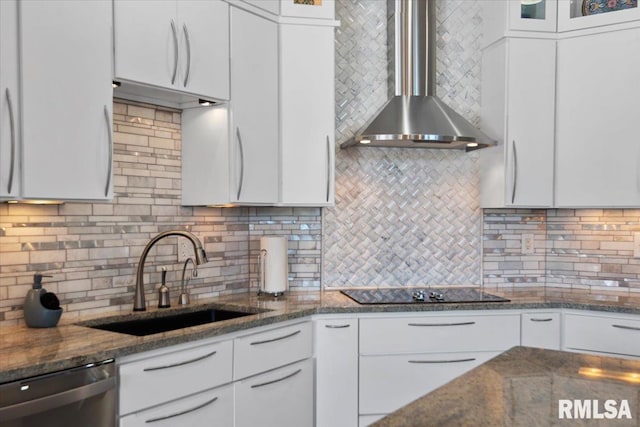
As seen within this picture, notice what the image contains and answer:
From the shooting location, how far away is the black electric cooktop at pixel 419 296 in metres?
3.21

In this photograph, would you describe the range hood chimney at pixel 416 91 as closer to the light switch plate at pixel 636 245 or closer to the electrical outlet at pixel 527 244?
the electrical outlet at pixel 527 244

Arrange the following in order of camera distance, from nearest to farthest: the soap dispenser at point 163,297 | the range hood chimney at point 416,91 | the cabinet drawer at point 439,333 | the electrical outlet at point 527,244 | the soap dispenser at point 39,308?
the soap dispenser at point 39,308 < the soap dispenser at point 163,297 < the cabinet drawer at point 439,333 < the range hood chimney at point 416,91 < the electrical outlet at point 527,244

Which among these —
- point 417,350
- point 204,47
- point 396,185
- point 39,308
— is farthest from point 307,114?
point 39,308

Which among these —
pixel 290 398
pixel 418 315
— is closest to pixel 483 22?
pixel 418 315

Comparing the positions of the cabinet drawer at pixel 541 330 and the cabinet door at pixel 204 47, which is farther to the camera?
the cabinet drawer at pixel 541 330

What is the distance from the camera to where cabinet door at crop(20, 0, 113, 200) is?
208 cm

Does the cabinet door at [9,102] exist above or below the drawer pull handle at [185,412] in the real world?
above

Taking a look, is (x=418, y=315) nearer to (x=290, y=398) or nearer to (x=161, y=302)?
(x=290, y=398)

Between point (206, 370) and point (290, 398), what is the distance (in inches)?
24.4

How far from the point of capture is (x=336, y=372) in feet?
10.00

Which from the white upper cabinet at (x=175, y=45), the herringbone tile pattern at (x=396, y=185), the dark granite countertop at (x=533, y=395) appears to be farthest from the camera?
Answer: the herringbone tile pattern at (x=396, y=185)

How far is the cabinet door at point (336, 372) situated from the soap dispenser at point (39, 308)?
1.26 m

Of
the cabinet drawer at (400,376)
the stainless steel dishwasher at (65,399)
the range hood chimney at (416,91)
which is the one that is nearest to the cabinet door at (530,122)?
the range hood chimney at (416,91)

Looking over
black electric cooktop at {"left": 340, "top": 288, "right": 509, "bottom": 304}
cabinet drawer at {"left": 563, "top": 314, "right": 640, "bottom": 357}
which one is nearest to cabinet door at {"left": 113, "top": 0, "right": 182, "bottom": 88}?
black electric cooktop at {"left": 340, "top": 288, "right": 509, "bottom": 304}
